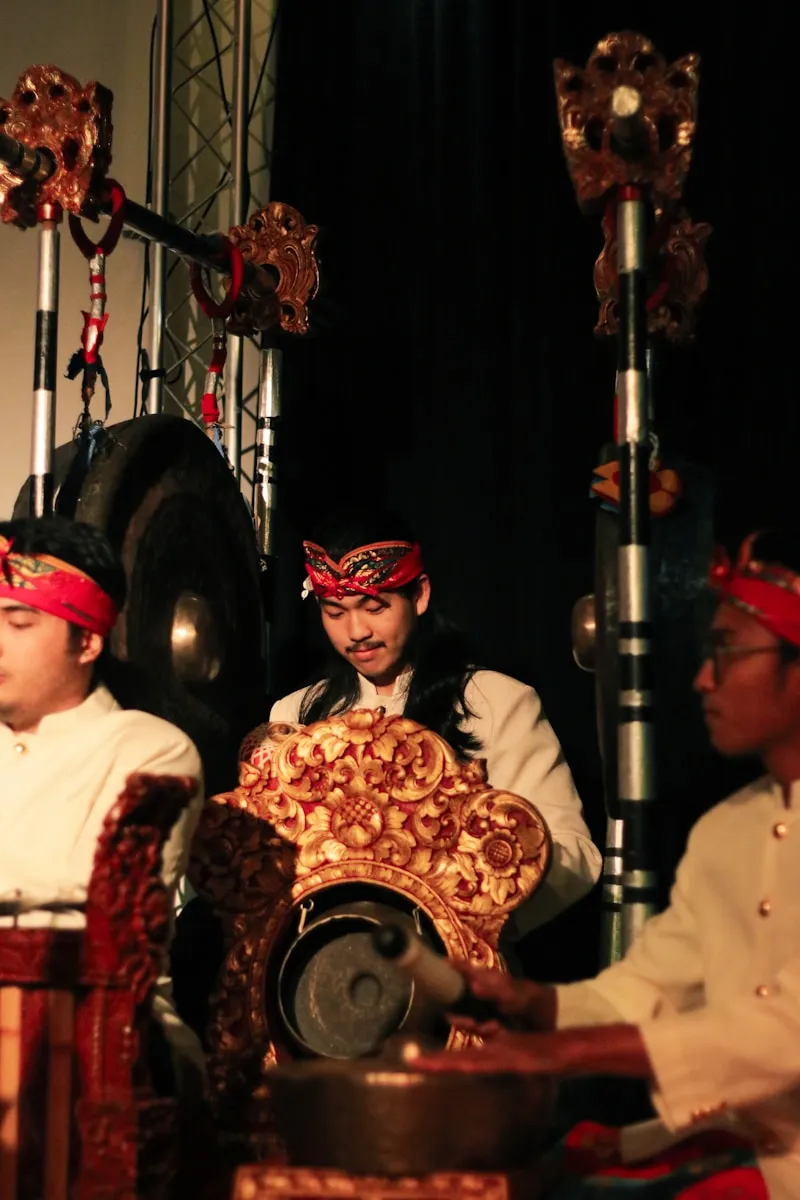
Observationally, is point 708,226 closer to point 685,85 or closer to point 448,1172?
point 685,85

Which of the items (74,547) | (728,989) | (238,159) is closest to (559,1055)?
(728,989)

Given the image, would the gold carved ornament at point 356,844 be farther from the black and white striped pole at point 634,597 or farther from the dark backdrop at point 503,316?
the dark backdrop at point 503,316

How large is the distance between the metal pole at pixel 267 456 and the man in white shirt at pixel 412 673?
1.99 feet

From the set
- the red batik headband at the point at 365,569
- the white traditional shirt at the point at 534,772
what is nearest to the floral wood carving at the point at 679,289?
the red batik headband at the point at 365,569

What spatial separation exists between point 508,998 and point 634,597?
62cm

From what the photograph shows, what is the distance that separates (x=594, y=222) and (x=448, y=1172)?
238 cm

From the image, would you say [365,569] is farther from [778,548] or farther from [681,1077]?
[681,1077]

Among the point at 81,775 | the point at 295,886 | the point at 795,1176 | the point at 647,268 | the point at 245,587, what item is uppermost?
the point at 647,268

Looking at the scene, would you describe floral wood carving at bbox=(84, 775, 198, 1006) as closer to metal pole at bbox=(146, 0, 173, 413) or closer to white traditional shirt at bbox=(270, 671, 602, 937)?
white traditional shirt at bbox=(270, 671, 602, 937)

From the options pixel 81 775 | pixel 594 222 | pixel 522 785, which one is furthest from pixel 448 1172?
pixel 594 222

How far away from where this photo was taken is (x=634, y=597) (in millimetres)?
2318

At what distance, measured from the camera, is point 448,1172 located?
1.77 metres

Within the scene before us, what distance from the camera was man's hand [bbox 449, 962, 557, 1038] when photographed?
192cm

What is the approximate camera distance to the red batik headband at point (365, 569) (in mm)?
3129
